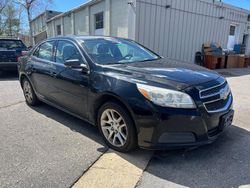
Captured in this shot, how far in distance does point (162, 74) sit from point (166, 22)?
8400 millimetres

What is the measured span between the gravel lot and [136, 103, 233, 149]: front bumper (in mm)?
319

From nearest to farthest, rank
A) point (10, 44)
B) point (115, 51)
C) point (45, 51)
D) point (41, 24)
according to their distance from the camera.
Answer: point (115, 51) < point (45, 51) < point (10, 44) < point (41, 24)

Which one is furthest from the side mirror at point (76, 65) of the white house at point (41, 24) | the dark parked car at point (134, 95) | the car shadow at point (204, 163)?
the white house at point (41, 24)

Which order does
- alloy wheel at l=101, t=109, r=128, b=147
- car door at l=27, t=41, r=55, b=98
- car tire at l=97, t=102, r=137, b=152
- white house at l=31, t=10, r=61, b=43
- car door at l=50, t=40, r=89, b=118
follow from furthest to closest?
1. white house at l=31, t=10, r=61, b=43
2. car door at l=27, t=41, r=55, b=98
3. car door at l=50, t=40, r=89, b=118
4. alloy wheel at l=101, t=109, r=128, b=147
5. car tire at l=97, t=102, r=137, b=152

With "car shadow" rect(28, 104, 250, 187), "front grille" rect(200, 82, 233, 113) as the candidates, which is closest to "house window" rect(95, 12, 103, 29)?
"car shadow" rect(28, 104, 250, 187)

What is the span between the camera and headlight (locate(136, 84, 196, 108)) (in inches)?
104

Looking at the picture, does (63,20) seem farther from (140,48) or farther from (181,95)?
(181,95)

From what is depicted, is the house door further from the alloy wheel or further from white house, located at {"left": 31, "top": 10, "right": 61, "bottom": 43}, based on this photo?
white house, located at {"left": 31, "top": 10, "right": 61, "bottom": 43}

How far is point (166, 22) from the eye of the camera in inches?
420

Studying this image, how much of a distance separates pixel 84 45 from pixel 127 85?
1.26 metres

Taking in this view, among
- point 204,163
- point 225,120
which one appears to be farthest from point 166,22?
point 204,163

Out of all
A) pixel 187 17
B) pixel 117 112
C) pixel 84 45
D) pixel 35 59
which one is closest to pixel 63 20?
pixel 187 17

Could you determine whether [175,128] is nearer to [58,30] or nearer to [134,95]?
[134,95]

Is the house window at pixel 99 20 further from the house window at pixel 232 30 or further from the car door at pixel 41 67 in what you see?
the house window at pixel 232 30
